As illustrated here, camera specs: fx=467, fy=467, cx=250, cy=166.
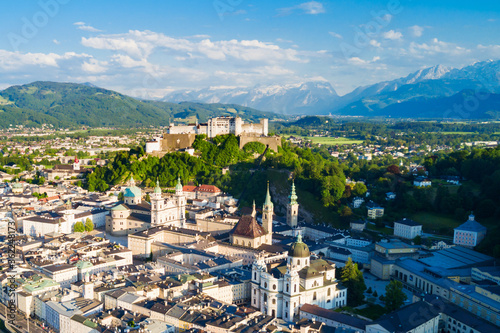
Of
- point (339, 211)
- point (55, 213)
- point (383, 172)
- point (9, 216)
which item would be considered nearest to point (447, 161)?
point (383, 172)

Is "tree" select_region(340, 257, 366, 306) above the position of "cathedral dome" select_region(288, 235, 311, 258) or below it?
below

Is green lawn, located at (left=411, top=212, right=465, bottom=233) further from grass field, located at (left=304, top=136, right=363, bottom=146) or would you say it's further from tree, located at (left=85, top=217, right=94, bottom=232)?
grass field, located at (left=304, top=136, right=363, bottom=146)

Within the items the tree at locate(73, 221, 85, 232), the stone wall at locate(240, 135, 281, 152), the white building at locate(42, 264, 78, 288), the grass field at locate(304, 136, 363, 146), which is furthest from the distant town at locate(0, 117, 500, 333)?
the grass field at locate(304, 136, 363, 146)

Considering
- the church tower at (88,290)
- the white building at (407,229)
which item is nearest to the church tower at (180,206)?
the church tower at (88,290)

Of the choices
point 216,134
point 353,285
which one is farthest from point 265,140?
point 353,285

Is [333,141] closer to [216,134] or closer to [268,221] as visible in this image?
[216,134]
